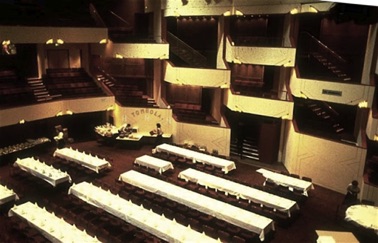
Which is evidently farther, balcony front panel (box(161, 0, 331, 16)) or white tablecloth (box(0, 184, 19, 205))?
balcony front panel (box(161, 0, 331, 16))

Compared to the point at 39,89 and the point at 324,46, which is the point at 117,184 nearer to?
the point at 39,89

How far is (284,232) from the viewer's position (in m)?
12.3

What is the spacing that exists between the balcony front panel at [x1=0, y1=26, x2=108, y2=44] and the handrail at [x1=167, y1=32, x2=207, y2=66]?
4129 mm

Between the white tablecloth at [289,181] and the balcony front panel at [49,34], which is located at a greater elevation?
the balcony front panel at [49,34]

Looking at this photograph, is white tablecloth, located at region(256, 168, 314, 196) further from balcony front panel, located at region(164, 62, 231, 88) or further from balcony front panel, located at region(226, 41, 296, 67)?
balcony front panel, located at region(164, 62, 231, 88)

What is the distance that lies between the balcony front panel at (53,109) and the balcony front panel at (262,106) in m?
7.87

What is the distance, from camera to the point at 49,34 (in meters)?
19.7

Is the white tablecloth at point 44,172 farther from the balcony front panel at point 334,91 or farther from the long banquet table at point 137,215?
the balcony front panel at point 334,91

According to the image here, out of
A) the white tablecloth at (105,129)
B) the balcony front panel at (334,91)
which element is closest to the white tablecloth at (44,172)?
the white tablecloth at (105,129)

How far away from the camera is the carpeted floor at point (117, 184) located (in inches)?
469

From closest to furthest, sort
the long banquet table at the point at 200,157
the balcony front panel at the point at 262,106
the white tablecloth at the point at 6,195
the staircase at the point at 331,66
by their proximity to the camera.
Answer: the white tablecloth at the point at 6,195, the long banquet table at the point at 200,157, the balcony front panel at the point at 262,106, the staircase at the point at 331,66

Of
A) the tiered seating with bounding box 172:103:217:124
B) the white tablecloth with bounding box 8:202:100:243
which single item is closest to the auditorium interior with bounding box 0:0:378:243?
the white tablecloth with bounding box 8:202:100:243

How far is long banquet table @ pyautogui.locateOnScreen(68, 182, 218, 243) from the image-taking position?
10.6 metres

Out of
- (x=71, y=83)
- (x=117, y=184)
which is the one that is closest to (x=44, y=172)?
(x=117, y=184)
